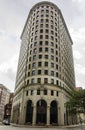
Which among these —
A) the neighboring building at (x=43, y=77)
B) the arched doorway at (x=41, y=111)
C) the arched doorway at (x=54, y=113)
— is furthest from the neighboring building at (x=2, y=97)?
the arched doorway at (x=54, y=113)

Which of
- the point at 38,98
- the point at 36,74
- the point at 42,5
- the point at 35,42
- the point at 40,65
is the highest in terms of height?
the point at 42,5

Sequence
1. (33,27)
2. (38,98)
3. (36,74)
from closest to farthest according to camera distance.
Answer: (38,98) < (36,74) < (33,27)

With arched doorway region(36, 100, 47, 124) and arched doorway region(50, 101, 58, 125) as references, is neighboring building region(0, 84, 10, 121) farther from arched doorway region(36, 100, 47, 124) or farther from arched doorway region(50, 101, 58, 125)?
arched doorway region(50, 101, 58, 125)

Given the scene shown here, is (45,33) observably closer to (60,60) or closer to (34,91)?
(60,60)

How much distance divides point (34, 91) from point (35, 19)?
112 feet

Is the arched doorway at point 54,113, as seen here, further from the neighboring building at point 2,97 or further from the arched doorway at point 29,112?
the neighboring building at point 2,97

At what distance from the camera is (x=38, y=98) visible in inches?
2007

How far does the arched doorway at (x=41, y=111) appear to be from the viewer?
48.7 meters

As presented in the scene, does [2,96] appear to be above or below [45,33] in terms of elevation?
below

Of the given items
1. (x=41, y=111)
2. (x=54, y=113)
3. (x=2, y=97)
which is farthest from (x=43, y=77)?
(x=2, y=97)

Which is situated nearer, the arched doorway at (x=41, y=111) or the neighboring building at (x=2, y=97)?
the arched doorway at (x=41, y=111)

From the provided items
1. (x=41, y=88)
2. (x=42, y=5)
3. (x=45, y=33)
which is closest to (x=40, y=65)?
(x=41, y=88)

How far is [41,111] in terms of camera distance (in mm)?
49781

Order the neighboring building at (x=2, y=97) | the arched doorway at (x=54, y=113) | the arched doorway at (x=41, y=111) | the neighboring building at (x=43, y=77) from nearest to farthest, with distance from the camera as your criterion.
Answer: the arched doorway at (x=41, y=111) < the arched doorway at (x=54, y=113) < the neighboring building at (x=43, y=77) < the neighboring building at (x=2, y=97)
